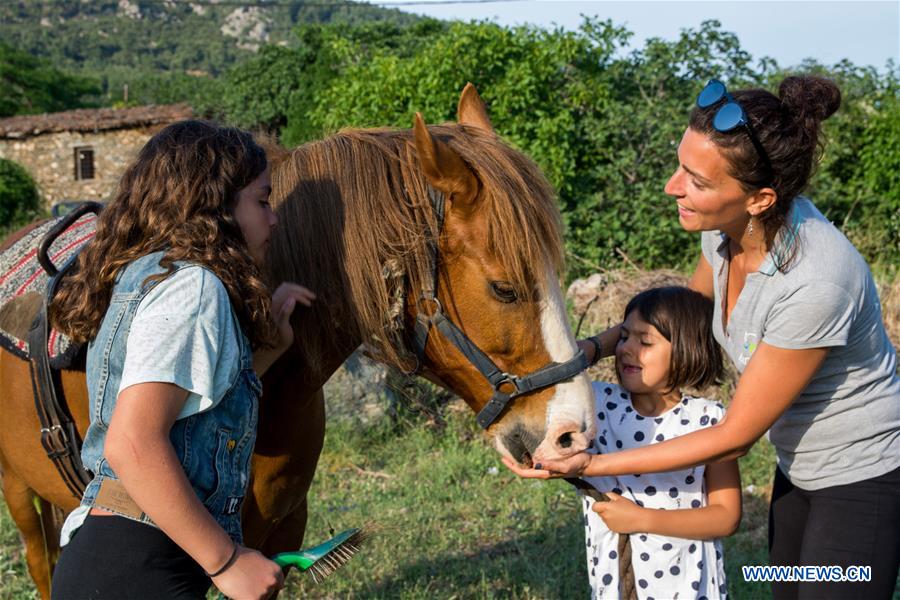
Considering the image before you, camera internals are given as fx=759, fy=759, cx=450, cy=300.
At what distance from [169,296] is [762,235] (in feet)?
5.05

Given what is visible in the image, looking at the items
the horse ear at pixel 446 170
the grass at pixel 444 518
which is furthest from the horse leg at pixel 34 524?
the horse ear at pixel 446 170

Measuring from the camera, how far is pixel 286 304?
198 cm

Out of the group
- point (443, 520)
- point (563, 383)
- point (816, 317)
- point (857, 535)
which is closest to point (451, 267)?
point (563, 383)

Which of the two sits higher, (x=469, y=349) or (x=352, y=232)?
(x=352, y=232)

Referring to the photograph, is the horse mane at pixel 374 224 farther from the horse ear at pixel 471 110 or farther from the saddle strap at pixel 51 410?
the saddle strap at pixel 51 410

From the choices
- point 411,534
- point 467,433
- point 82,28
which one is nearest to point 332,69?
point 467,433

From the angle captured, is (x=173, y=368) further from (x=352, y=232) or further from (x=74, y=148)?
(x=74, y=148)

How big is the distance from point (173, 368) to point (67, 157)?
2419 centimetres

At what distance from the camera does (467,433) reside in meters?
5.90

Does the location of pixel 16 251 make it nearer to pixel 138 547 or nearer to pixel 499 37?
pixel 138 547

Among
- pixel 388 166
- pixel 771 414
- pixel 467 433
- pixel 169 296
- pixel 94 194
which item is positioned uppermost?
pixel 388 166

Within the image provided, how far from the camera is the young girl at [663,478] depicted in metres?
2.12

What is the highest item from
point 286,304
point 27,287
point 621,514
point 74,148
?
point 286,304

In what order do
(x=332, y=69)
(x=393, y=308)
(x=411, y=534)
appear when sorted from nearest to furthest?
(x=393, y=308) < (x=411, y=534) < (x=332, y=69)
